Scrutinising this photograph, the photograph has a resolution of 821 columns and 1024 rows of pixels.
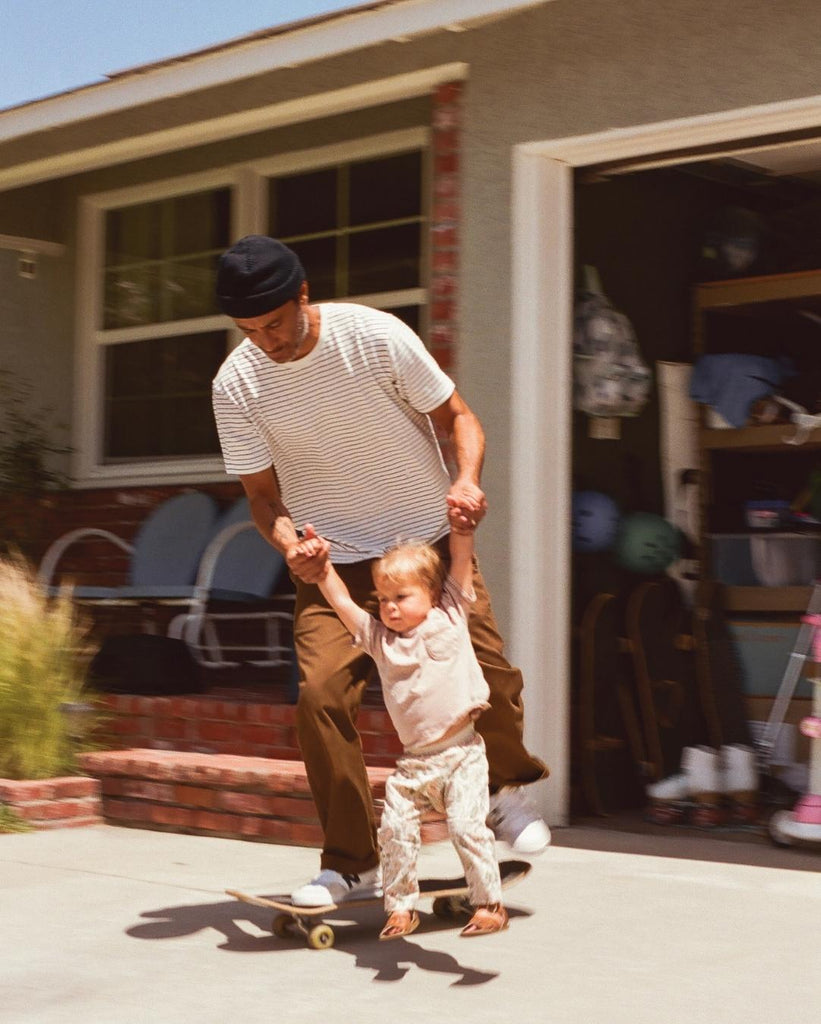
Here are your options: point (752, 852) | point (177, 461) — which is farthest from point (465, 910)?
point (177, 461)

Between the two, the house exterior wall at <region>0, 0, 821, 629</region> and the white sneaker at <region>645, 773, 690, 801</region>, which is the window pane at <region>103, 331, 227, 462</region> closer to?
the house exterior wall at <region>0, 0, 821, 629</region>

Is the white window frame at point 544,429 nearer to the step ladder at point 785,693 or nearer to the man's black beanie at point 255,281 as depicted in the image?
the step ladder at point 785,693

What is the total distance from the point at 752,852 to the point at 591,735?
90 cm

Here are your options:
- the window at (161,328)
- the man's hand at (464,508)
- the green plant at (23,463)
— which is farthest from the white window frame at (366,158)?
the man's hand at (464,508)

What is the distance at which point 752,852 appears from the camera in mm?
5922

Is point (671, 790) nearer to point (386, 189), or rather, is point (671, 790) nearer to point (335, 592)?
point (335, 592)

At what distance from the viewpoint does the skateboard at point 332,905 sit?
13.9 ft

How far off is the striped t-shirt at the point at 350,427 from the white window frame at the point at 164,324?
12.5 feet

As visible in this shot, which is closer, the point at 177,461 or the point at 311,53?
the point at 311,53

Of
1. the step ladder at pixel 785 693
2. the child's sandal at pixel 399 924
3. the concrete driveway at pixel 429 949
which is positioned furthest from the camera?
the step ladder at pixel 785 693

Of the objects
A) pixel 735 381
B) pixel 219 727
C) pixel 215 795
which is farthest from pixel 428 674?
pixel 735 381

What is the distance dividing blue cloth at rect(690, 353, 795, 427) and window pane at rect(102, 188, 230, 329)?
318cm

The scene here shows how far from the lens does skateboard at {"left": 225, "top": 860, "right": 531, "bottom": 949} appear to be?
425cm

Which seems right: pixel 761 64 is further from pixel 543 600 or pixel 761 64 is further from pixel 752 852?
pixel 752 852
